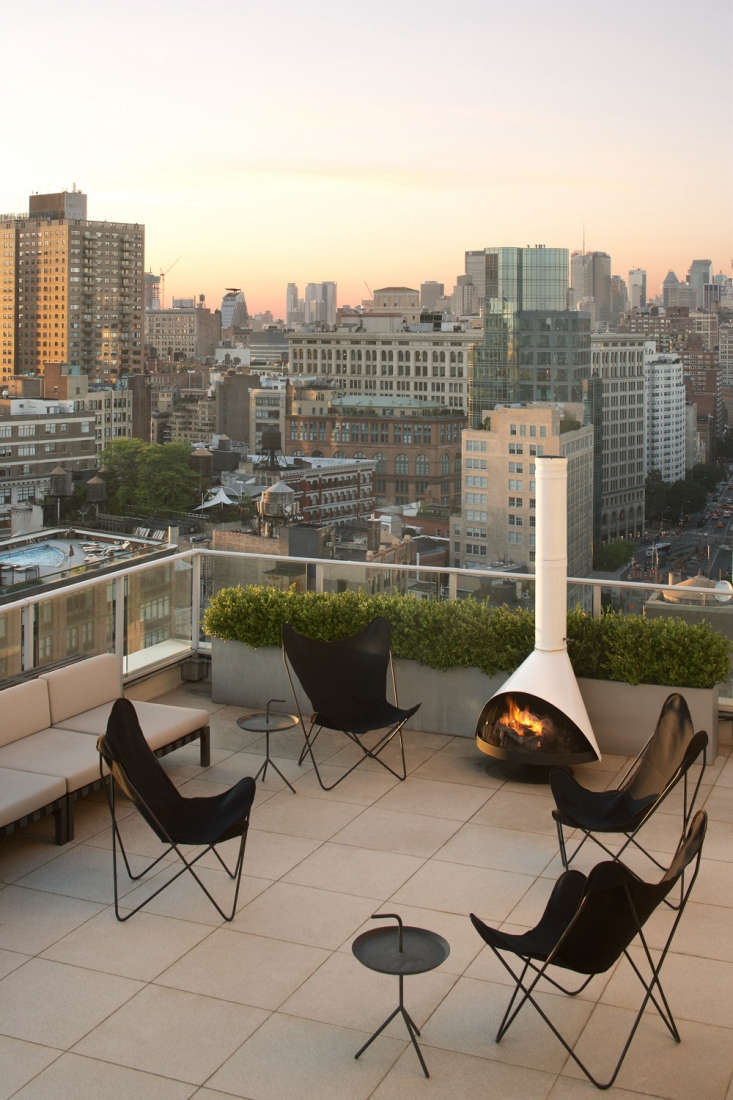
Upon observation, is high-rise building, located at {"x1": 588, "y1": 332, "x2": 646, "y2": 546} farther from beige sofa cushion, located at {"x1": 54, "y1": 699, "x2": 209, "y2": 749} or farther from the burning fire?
beige sofa cushion, located at {"x1": 54, "y1": 699, "x2": 209, "y2": 749}

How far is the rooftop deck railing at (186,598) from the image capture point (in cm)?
587

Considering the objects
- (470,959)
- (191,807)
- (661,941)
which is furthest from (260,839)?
(661,941)

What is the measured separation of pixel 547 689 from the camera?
5.34 m

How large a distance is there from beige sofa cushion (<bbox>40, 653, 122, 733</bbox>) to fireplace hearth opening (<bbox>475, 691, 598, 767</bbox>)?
1.68 m

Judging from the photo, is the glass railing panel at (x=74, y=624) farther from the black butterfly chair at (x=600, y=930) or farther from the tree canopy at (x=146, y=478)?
the tree canopy at (x=146, y=478)

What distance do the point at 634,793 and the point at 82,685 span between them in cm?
242

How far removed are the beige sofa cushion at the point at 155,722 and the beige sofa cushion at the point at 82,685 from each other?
36 millimetres

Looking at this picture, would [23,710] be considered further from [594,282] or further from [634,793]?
[594,282]

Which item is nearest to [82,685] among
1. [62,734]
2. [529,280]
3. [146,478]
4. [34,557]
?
[62,734]

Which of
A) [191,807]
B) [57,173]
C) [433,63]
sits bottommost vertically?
[191,807]

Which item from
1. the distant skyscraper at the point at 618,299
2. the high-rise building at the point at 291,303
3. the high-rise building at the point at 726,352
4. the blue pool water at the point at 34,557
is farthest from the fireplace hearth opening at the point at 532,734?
the high-rise building at the point at 291,303

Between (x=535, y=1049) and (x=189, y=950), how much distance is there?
1.13 m

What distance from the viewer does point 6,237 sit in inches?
1940

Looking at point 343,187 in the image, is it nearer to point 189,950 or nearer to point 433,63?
point 433,63
